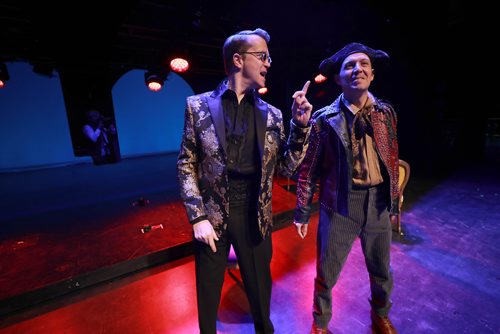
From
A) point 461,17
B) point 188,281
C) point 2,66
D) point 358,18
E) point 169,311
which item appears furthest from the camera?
point 2,66

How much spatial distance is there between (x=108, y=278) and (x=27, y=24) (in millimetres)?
6914

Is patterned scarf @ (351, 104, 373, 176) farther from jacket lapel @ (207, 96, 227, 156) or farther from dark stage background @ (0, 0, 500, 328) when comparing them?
dark stage background @ (0, 0, 500, 328)

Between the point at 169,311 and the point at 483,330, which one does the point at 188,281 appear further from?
the point at 483,330

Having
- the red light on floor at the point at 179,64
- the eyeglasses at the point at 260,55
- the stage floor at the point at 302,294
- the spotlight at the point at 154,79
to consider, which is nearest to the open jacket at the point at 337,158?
the eyeglasses at the point at 260,55

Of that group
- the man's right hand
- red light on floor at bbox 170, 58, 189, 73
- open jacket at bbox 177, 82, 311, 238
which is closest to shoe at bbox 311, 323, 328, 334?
open jacket at bbox 177, 82, 311, 238

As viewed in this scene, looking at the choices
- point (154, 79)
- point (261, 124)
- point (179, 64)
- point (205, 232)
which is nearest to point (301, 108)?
point (261, 124)

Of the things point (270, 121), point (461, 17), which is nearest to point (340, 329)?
point (270, 121)

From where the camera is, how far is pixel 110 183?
7.49m

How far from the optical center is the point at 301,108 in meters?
1.33

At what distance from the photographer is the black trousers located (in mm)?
1500

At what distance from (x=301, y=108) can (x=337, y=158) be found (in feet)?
1.88

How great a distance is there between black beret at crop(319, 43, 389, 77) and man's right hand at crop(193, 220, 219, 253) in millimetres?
1296

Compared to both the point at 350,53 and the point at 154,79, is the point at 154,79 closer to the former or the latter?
the point at 154,79

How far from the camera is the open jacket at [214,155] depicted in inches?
54.3
